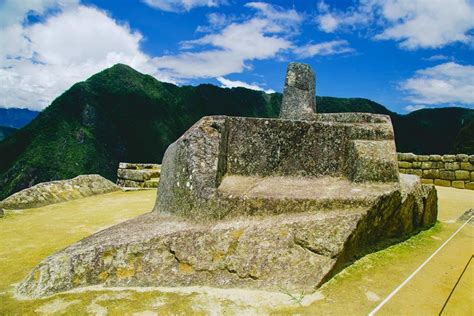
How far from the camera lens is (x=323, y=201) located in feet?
12.2

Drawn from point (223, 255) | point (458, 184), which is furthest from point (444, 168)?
point (223, 255)

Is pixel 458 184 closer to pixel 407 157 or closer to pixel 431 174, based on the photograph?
pixel 431 174

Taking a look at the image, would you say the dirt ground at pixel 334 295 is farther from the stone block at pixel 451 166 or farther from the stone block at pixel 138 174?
the stone block at pixel 451 166

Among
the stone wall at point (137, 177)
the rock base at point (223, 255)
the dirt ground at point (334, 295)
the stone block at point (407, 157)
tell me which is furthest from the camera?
the stone block at point (407, 157)

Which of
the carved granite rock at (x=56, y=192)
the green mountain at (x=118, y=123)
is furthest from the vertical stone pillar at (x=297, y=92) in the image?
the green mountain at (x=118, y=123)

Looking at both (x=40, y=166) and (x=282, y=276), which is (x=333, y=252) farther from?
(x=40, y=166)

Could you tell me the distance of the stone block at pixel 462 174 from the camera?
1228cm

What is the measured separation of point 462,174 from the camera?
1239 cm

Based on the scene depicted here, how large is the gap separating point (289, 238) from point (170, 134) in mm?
86318

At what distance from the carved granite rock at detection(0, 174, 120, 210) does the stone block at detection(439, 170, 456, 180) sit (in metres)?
11.2

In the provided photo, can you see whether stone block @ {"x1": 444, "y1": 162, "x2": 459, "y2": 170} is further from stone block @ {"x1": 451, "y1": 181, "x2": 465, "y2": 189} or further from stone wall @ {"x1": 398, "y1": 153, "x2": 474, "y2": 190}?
stone block @ {"x1": 451, "y1": 181, "x2": 465, "y2": 189}

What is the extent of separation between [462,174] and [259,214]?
1146cm

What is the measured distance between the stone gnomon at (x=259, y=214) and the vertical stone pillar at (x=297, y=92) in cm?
206

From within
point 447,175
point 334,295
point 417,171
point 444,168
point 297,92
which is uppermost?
point 297,92
